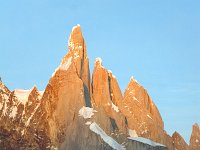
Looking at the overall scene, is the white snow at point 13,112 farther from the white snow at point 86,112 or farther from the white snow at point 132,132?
the white snow at point 132,132

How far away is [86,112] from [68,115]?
11.6 feet

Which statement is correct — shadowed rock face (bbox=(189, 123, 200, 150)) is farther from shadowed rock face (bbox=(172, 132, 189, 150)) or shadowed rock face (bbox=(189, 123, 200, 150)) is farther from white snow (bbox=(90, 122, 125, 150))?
white snow (bbox=(90, 122, 125, 150))

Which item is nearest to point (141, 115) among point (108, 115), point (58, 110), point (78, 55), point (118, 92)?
point (118, 92)

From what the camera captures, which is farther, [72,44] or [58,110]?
[72,44]

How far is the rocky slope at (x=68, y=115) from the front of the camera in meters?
82.6

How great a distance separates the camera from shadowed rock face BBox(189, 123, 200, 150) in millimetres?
133712

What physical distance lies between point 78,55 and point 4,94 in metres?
21.3

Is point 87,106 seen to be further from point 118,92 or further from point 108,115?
point 118,92

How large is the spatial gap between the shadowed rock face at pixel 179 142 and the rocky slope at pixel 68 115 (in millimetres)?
26437

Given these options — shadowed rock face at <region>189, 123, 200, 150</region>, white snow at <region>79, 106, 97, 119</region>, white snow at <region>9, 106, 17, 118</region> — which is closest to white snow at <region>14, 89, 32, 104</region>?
white snow at <region>9, 106, 17, 118</region>

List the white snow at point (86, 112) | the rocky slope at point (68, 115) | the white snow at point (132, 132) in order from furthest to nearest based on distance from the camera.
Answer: the white snow at point (132, 132) → the white snow at point (86, 112) → the rocky slope at point (68, 115)

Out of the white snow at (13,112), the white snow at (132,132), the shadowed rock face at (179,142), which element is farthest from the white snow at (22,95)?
the shadowed rock face at (179,142)

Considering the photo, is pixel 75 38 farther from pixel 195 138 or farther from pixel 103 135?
pixel 195 138

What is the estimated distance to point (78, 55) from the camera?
102 meters
